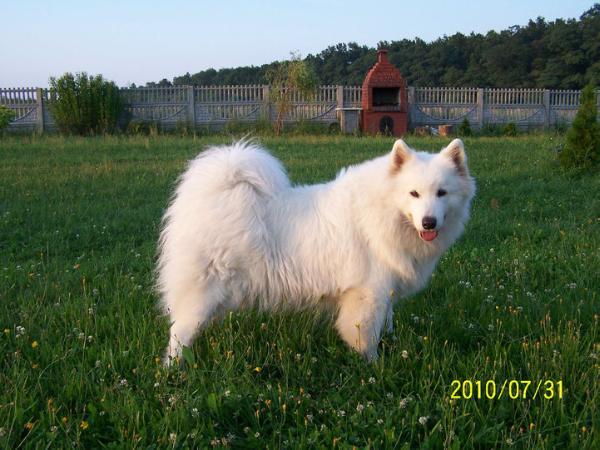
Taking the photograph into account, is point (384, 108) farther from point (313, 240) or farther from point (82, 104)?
point (313, 240)

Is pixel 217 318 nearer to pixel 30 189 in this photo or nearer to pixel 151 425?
pixel 151 425

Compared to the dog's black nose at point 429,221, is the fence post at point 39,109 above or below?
above

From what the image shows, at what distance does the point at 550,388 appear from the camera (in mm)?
2633

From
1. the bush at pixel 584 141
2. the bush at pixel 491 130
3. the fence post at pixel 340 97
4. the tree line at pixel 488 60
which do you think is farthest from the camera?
the tree line at pixel 488 60

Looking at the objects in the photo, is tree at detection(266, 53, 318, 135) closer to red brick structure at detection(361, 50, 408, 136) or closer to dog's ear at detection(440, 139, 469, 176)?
red brick structure at detection(361, 50, 408, 136)

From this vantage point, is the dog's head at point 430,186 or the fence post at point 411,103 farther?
the fence post at point 411,103

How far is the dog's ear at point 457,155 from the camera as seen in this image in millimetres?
3281

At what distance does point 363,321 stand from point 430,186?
2.96ft

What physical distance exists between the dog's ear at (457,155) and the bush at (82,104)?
17643 millimetres

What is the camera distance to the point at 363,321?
10.2 feet

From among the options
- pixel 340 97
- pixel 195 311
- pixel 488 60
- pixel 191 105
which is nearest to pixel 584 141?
pixel 195 311

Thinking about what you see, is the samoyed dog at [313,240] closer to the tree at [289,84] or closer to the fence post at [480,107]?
the tree at [289,84]

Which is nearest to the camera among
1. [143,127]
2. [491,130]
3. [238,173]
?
[238,173]

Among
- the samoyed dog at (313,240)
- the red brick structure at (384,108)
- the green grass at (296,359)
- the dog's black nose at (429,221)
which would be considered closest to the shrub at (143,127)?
the red brick structure at (384,108)
